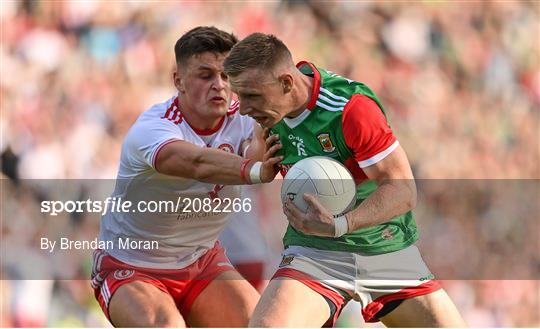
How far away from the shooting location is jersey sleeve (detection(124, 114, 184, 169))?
15.8 ft

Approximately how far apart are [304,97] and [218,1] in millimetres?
3863

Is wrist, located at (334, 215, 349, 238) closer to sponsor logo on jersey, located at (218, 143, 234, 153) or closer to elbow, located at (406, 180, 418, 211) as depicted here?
elbow, located at (406, 180, 418, 211)

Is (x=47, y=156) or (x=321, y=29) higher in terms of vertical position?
(x=321, y=29)

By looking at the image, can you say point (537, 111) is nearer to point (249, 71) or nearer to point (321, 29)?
point (321, 29)

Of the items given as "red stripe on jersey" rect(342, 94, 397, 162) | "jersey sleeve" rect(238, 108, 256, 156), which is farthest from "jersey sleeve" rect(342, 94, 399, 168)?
"jersey sleeve" rect(238, 108, 256, 156)

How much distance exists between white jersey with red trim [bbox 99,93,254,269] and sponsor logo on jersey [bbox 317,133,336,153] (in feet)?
2.68

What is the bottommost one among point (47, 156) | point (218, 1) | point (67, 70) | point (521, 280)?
point (521, 280)

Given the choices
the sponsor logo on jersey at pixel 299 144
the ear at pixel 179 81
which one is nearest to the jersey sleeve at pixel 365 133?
the sponsor logo on jersey at pixel 299 144

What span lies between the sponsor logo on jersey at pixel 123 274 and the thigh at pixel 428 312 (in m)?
1.39

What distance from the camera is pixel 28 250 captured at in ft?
22.2

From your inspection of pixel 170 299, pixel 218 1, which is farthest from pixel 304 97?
pixel 218 1

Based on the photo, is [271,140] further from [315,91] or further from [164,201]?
[164,201]

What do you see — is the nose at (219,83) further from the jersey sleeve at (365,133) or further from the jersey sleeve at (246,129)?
the jersey sleeve at (365,133)

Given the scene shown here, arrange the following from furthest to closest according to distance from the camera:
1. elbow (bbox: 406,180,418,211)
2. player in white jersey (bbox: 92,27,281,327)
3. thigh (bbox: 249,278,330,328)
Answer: player in white jersey (bbox: 92,27,281,327)
elbow (bbox: 406,180,418,211)
thigh (bbox: 249,278,330,328)
